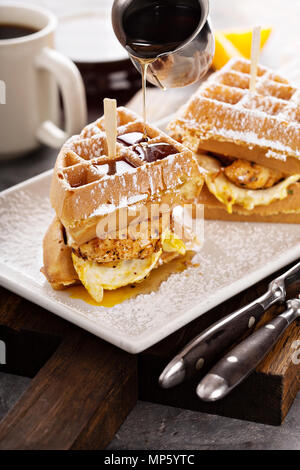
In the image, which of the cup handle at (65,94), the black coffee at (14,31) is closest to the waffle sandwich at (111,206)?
the cup handle at (65,94)

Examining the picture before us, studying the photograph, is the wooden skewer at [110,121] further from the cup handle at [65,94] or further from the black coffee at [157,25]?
the cup handle at [65,94]

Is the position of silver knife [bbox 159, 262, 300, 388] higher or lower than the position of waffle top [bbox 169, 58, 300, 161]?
lower

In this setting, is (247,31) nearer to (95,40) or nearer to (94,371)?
(95,40)

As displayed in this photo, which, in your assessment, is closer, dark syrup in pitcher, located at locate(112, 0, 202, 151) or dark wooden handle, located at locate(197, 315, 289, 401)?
dark wooden handle, located at locate(197, 315, 289, 401)

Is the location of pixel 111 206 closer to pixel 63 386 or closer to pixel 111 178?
pixel 111 178

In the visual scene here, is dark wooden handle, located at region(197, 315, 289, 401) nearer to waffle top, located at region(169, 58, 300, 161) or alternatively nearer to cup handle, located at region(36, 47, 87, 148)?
waffle top, located at region(169, 58, 300, 161)

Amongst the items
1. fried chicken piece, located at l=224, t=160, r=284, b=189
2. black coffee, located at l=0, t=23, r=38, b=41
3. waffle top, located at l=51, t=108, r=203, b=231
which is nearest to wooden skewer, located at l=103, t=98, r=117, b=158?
waffle top, located at l=51, t=108, r=203, b=231
